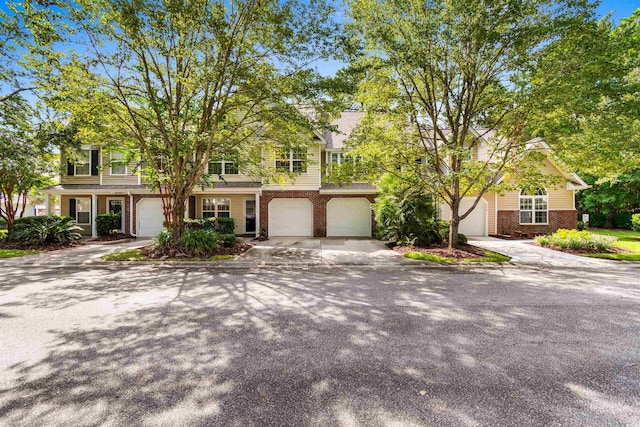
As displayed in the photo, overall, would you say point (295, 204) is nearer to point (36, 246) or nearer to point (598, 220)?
point (36, 246)

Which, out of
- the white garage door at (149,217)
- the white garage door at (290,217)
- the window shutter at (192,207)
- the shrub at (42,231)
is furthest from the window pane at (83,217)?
the white garage door at (290,217)

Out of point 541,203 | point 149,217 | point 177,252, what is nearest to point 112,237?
point 149,217

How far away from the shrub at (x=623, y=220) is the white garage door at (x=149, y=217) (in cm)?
3438

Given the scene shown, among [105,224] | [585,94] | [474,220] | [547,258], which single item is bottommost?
[547,258]

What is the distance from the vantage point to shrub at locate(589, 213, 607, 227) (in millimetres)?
24922

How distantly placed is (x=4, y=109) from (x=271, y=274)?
52.1 feet

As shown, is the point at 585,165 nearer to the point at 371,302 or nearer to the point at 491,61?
the point at 491,61

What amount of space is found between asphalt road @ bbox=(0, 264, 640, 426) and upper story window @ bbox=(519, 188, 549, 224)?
12442 mm

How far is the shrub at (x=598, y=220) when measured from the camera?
24.9 m

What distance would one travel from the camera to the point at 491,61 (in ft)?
32.3

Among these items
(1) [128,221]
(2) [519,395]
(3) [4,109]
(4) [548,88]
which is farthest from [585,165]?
(3) [4,109]

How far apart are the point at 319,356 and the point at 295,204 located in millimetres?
14425

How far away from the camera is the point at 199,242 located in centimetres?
1082

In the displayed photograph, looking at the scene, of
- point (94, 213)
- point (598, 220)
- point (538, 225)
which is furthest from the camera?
point (598, 220)
